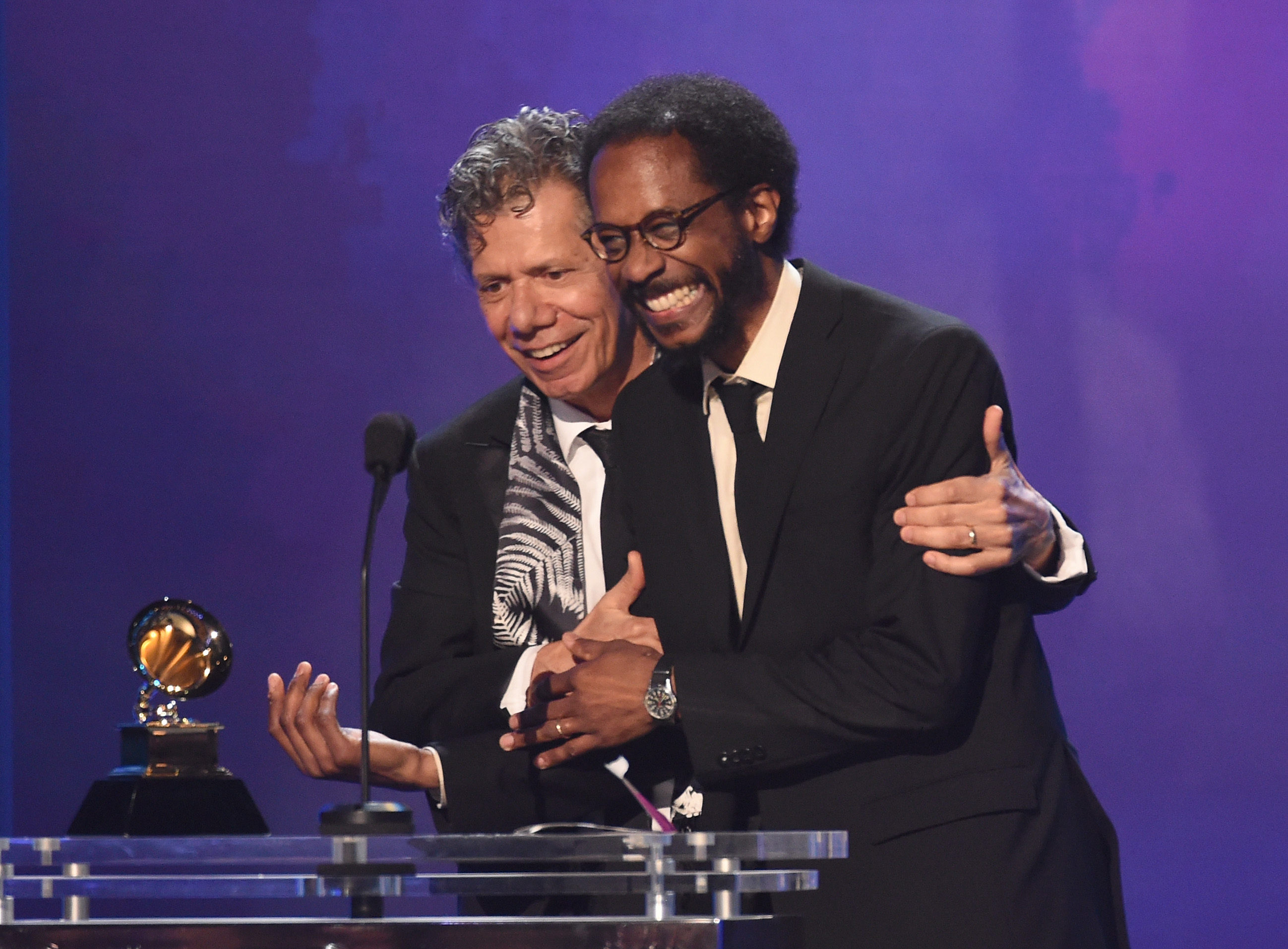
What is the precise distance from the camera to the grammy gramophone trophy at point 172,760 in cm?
216

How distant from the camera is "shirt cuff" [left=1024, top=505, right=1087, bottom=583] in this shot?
2240mm

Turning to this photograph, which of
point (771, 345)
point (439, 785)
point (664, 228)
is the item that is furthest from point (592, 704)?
point (664, 228)

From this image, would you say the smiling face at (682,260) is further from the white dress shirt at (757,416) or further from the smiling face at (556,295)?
the smiling face at (556,295)

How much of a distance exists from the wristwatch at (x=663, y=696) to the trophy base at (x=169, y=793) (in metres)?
0.53

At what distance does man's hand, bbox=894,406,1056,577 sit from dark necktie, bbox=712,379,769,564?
0.68 ft

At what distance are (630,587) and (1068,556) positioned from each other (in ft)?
2.05

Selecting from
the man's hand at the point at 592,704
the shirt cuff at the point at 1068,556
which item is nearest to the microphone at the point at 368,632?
the man's hand at the point at 592,704

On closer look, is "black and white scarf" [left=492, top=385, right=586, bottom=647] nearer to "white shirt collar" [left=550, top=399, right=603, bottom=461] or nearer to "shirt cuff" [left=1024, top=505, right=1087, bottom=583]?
"white shirt collar" [left=550, top=399, right=603, bottom=461]

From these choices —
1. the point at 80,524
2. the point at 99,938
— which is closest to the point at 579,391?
the point at 99,938

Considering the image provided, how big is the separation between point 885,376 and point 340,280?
7.50 feet

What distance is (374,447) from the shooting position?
6.70ft

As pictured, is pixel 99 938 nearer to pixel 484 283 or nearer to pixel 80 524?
pixel 484 283

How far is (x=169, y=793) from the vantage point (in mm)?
2166

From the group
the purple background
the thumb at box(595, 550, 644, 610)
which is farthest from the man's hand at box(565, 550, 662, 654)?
the purple background
